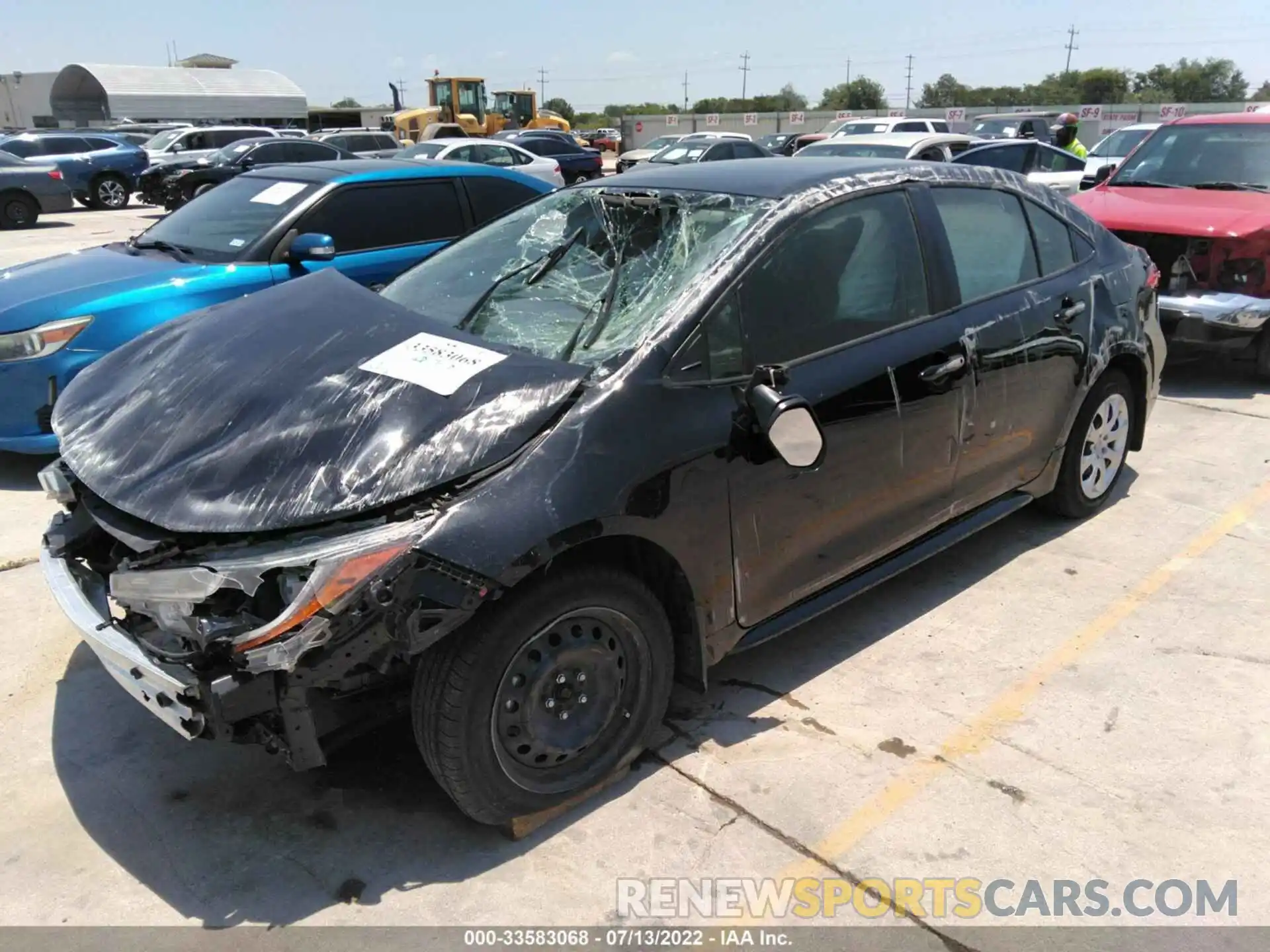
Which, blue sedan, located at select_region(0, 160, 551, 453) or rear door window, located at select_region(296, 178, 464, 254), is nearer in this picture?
blue sedan, located at select_region(0, 160, 551, 453)

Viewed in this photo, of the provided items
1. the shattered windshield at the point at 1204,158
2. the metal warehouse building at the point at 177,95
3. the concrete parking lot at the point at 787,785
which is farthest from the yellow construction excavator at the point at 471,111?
the concrete parking lot at the point at 787,785

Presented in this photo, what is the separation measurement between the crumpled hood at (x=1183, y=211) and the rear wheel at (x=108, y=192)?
2081 centimetres

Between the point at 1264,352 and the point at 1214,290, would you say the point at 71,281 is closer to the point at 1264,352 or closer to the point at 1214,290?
the point at 1214,290

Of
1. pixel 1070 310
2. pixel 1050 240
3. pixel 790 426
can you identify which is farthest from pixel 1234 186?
pixel 790 426

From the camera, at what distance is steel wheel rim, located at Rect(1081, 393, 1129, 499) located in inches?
180

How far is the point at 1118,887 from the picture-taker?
256 cm

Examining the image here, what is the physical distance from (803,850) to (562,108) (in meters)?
89.9

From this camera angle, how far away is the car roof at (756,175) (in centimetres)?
334

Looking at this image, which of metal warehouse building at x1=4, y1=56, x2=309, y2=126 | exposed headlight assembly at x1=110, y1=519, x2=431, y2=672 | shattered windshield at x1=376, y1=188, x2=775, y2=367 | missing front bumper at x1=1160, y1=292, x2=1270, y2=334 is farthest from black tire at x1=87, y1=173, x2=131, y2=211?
metal warehouse building at x1=4, y1=56, x2=309, y2=126

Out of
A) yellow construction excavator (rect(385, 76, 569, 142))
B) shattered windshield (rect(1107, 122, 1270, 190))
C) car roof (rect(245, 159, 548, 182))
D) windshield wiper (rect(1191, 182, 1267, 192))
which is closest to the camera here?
car roof (rect(245, 159, 548, 182))

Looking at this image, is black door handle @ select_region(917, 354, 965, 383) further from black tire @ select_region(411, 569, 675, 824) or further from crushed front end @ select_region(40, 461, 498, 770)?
crushed front end @ select_region(40, 461, 498, 770)

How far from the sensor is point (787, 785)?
2951mm

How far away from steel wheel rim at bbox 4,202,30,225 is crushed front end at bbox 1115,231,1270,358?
19237 millimetres

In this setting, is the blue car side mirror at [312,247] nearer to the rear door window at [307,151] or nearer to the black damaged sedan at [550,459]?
the black damaged sedan at [550,459]
